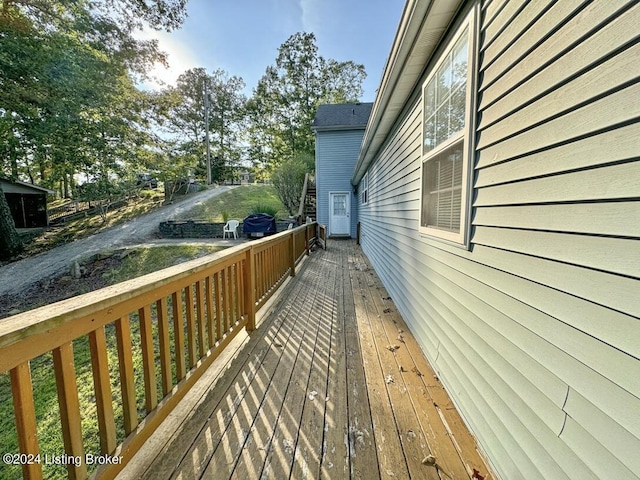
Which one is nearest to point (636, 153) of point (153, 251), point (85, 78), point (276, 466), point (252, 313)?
point (276, 466)

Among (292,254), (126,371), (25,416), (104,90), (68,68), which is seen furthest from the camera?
(104,90)

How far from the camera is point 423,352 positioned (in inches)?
100

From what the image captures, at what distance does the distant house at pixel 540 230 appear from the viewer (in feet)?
2.63

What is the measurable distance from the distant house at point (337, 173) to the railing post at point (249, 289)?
9.33 meters

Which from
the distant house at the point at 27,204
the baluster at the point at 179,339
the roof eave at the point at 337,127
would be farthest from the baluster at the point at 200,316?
the distant house at the point at 27,204

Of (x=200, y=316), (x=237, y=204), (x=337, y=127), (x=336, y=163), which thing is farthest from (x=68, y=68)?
(x=200, y=316)

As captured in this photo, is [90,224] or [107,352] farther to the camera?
[90,224]

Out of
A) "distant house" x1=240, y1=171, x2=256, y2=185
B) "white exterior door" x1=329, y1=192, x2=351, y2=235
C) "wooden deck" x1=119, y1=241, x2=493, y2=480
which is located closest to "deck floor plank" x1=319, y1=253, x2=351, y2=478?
"wooden deck" x1=119, y1=241, x2=493, y2=480

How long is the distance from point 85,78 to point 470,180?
1371 centimetres

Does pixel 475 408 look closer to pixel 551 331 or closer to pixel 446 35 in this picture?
pixel 551 331

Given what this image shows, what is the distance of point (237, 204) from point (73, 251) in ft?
27.4

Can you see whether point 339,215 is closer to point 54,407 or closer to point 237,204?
point 237,204

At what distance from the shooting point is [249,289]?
292cm

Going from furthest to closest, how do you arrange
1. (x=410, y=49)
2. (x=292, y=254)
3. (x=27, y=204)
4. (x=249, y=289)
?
(x=27, y=204) < (x=292, y=254) < (x=249, y=289) < (x=410, y=49)
